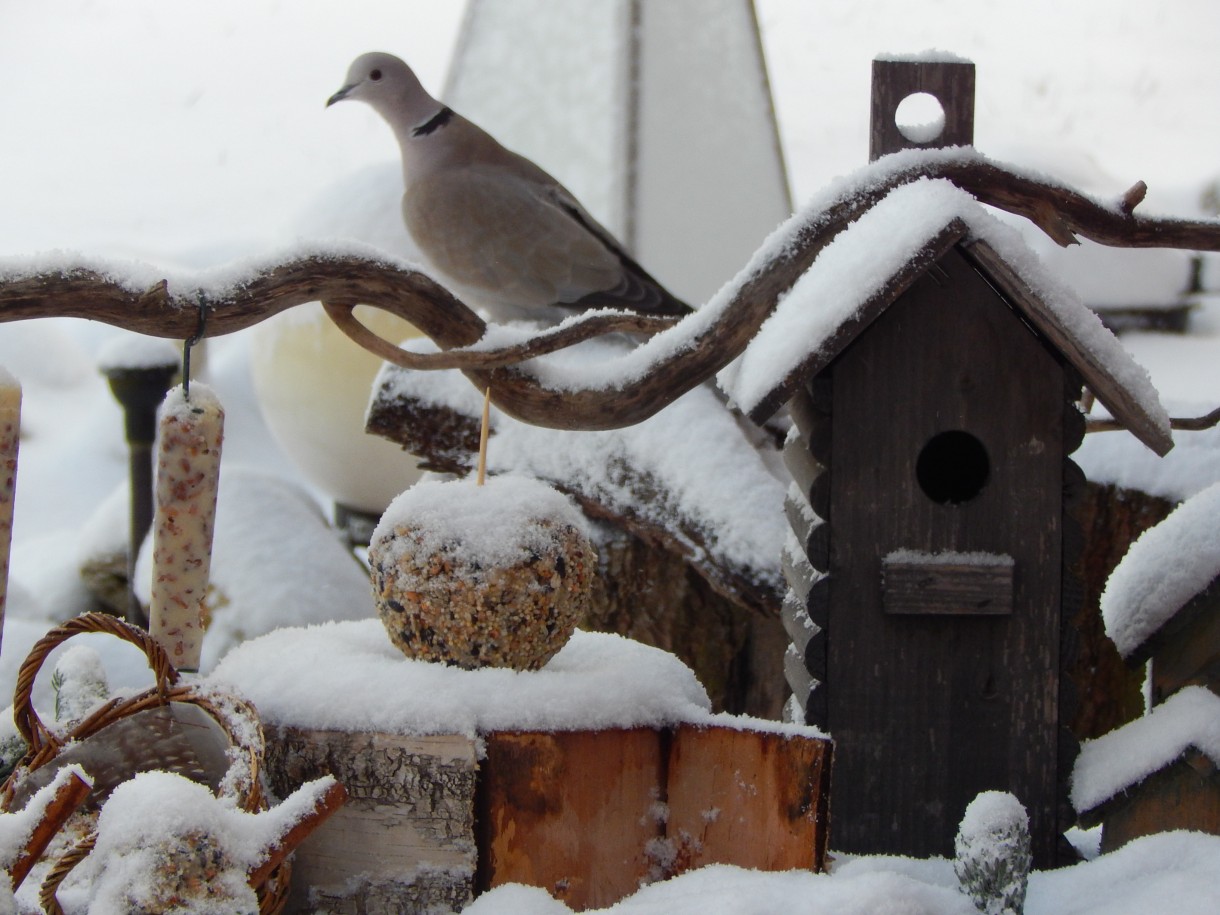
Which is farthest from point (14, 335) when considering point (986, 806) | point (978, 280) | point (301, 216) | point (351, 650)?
point (986, 806)

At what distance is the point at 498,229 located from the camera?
5.97 feet

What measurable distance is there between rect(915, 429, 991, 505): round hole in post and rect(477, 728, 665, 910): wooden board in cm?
43

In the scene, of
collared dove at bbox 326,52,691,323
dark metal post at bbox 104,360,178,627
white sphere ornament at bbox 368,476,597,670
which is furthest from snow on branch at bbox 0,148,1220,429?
dark metal post at bbox 104,360,178,627

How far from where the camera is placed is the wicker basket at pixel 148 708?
3.05 ft

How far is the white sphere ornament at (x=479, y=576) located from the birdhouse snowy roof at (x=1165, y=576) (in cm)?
60

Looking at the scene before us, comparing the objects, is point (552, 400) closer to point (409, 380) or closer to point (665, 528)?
point (665, 528)

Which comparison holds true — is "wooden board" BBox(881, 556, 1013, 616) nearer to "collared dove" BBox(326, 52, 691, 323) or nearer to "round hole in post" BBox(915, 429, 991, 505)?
"round hole in post" BBox(915, 429, 991, 505)

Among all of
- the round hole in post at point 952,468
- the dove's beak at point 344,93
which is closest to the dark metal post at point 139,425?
the dove's beak at point 344,93

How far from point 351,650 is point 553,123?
6.59 ft

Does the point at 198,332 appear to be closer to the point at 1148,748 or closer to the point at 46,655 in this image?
the point at 46,655

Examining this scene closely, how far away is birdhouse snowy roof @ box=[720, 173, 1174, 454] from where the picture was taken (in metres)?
1.17

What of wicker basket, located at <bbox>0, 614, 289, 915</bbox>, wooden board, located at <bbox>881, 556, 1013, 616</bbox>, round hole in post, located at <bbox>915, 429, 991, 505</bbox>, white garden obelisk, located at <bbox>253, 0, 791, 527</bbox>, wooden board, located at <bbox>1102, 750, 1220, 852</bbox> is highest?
white garden obelisk, located at <bbox>253, 0, 791, 527</bbox>

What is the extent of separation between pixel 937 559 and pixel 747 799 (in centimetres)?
32

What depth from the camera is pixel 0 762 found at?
47.1 inches
